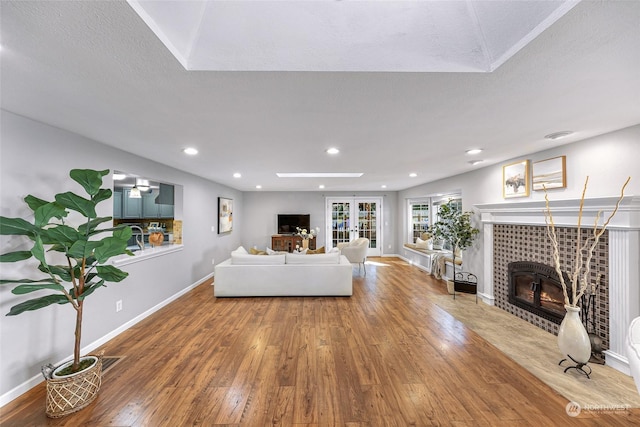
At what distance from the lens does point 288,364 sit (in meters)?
2.34

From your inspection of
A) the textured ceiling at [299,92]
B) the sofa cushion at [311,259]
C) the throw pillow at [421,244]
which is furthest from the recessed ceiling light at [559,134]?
the throw pillow at [421,244]

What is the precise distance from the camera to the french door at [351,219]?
26.6ft

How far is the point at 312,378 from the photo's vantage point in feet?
7.02

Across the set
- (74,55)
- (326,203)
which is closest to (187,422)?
(74,55)

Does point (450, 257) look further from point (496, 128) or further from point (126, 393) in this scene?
point (126, 393)

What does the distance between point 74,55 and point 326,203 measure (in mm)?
7038

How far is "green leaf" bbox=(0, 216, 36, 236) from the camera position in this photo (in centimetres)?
165

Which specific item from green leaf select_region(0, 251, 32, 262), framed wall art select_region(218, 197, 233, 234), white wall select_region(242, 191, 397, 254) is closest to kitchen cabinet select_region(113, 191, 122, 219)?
framed wall art select_region(218, 197, 233, 234)

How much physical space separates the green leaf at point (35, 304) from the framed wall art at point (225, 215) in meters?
4.09

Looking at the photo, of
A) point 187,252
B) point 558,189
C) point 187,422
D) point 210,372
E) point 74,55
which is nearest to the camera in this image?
point 74,55

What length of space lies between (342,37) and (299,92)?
39 centimetres

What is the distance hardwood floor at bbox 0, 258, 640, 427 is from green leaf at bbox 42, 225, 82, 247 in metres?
1.26

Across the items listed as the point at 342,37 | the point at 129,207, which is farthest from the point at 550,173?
the point at 129,207

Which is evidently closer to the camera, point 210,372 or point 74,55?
point 74,55
